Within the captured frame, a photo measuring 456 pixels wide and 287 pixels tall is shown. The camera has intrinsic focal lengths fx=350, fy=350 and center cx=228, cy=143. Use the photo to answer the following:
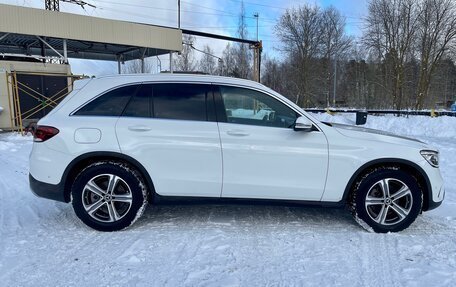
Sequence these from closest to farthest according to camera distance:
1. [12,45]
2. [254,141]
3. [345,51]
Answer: [254,141] → [12,45] → [345,51]

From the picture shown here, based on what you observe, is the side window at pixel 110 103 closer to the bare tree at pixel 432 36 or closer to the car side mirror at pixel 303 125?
the car side mirror at pixel 303 125

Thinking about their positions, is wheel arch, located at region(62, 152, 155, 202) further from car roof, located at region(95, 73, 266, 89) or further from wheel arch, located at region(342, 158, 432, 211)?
wheel arch, located at region(342, 158, 432, 211)

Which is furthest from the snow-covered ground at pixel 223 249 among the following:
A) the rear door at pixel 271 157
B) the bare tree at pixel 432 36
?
the bare tree at pixel 432 36

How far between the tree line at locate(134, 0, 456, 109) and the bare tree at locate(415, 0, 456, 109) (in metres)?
0.07

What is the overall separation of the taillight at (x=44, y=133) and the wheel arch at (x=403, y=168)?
138 inches

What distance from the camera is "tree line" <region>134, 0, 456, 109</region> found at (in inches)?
1080

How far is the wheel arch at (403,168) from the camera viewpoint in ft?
13.4

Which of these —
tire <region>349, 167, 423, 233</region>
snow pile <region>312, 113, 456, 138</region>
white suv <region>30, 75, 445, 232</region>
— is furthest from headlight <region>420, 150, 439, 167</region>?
snow pile <region>312, 113, 456, 138</region>

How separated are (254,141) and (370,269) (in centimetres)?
176

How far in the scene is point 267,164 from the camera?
4055 millimetres

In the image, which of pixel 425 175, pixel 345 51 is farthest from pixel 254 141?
pixel 345 51

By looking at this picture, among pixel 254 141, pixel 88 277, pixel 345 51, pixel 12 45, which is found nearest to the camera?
pixel 88 277

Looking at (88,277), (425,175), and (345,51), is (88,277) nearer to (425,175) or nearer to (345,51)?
(425,175)

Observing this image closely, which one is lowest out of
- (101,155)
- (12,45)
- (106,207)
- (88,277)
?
(88,277)
